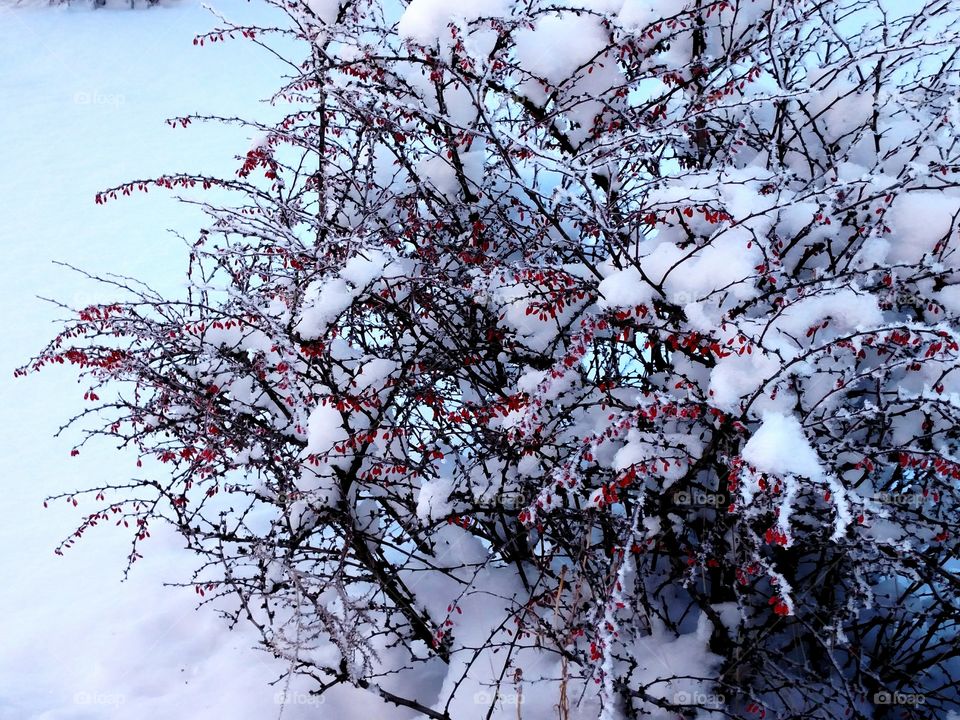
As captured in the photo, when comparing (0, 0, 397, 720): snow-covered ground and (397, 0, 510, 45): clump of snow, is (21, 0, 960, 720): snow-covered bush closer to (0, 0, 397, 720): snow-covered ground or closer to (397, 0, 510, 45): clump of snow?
(397, 0, 510, 45): clump of snow

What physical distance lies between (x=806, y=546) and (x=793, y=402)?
2.70ft

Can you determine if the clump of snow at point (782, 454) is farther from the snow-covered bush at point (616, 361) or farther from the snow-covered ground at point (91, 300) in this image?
the snow-covered ground at point (91, 300)

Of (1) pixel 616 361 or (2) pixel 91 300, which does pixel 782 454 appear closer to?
(1) pixel 616 361

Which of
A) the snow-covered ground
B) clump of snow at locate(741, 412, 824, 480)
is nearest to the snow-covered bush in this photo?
clump of snow at locate(741, 412, 824, 480)

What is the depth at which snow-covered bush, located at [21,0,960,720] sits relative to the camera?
8.79 feet

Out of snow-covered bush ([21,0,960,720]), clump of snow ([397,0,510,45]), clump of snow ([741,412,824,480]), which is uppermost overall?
clump of snow ([397,0,510,45])

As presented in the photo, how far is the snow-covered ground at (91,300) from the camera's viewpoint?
4023mm

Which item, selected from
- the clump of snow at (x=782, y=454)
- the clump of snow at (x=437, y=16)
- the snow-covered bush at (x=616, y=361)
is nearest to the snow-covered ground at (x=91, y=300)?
the snow-covered bush at (x=616, y=361)

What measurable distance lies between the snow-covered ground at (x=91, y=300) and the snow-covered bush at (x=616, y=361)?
770 millimetres

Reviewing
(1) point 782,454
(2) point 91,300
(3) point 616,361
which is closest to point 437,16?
(3) point 616,361

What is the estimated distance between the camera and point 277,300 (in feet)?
12.5

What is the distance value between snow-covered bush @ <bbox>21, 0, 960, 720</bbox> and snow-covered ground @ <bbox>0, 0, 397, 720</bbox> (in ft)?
2.53

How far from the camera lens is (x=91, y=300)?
26.2ft

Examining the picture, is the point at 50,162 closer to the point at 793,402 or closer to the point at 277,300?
the point at 277,300
